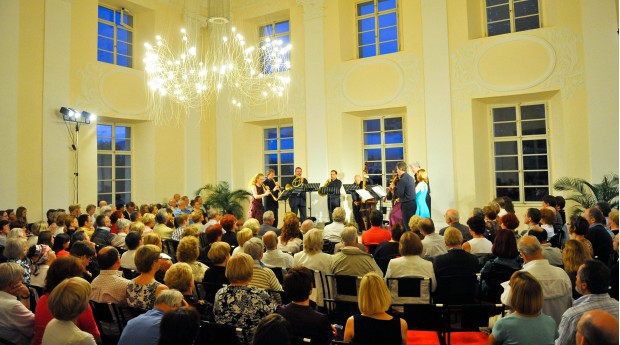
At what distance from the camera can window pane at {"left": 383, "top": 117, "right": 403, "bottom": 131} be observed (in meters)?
11.1

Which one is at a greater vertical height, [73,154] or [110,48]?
[110,48]

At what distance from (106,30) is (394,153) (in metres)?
7.64

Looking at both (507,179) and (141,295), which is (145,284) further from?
(507,179)

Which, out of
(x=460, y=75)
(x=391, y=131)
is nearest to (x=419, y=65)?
(x=460, y=75)

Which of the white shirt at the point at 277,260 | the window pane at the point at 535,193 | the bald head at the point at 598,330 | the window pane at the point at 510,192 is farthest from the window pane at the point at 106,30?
the bald head at the point at 598,330

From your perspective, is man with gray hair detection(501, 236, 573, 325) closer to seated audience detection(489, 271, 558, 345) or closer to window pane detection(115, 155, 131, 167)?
seated audience detection(489, 271, 558, 345)

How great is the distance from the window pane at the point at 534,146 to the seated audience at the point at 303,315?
8.35 m

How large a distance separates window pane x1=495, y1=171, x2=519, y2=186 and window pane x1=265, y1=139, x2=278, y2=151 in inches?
234

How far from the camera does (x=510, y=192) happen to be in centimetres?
990

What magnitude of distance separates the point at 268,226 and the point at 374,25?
23.1 feet

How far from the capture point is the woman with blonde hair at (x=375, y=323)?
2521 millimetres

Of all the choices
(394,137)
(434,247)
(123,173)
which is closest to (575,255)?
(434,247)

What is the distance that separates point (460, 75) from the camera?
9.73 m

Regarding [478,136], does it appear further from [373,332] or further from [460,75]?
[373,332]
